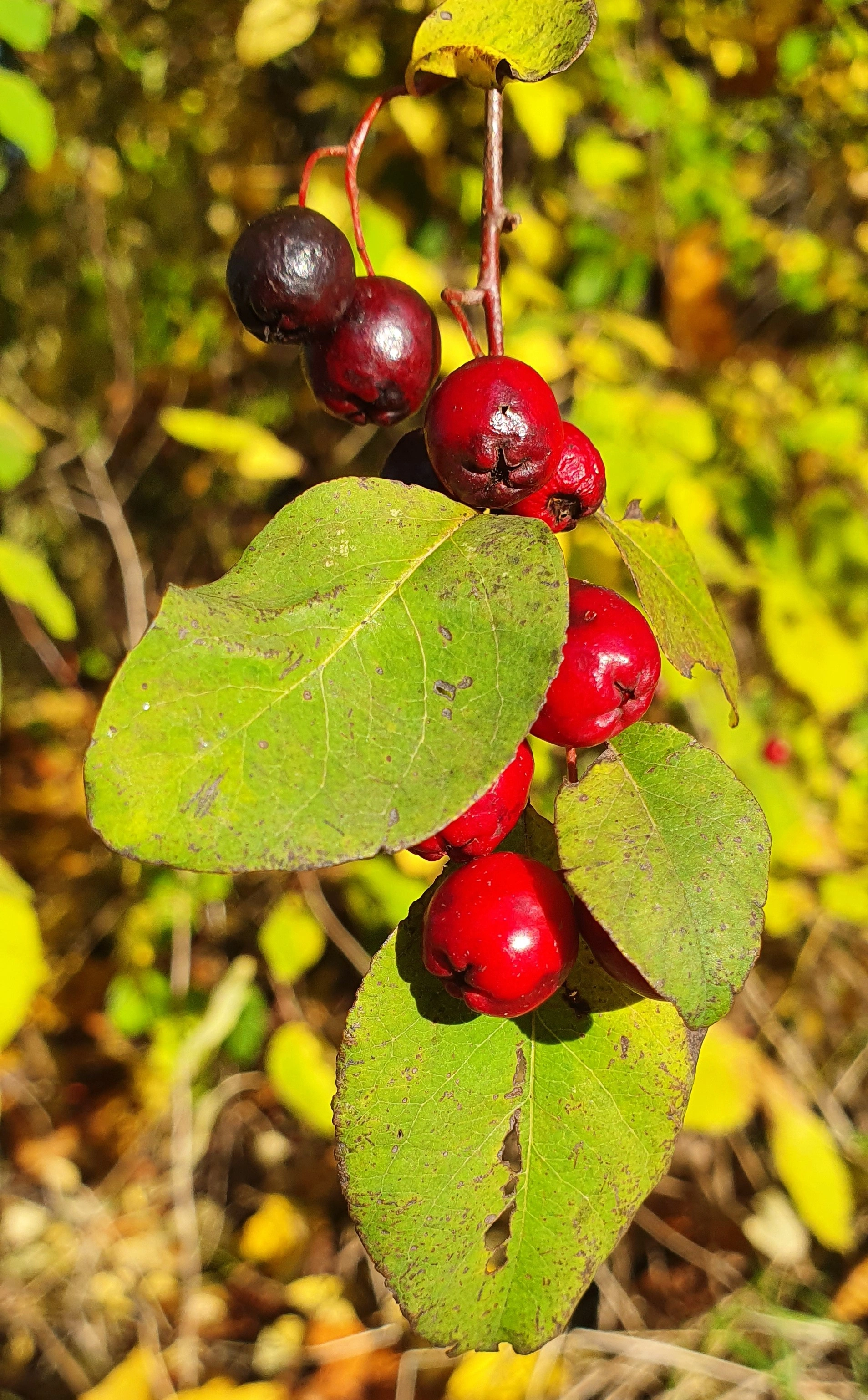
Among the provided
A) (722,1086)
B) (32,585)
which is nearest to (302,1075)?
(722,1086)

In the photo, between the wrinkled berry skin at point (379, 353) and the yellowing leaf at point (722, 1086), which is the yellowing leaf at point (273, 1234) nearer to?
the yellowing leaf at point (722, 1086)

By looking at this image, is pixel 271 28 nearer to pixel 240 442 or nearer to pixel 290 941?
pixel 240 442

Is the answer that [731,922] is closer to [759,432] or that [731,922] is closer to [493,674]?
[493,674]

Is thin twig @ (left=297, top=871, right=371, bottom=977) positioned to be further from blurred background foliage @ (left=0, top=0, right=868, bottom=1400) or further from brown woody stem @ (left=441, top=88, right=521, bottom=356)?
brown woody stem @ (left=441, top=88, right=521, bottom=356)

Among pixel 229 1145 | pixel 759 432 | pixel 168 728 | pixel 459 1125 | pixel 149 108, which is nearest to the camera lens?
pixel 168 728

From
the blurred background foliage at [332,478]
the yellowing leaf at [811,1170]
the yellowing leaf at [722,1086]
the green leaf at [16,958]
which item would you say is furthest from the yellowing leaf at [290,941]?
the yellowing leaf at [811,1170]

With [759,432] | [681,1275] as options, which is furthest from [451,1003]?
[681,1275]

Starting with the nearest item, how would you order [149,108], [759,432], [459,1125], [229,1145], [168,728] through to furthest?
[168,728] → [459,1125] → [149,108] → [759,432] → [229,1145]
